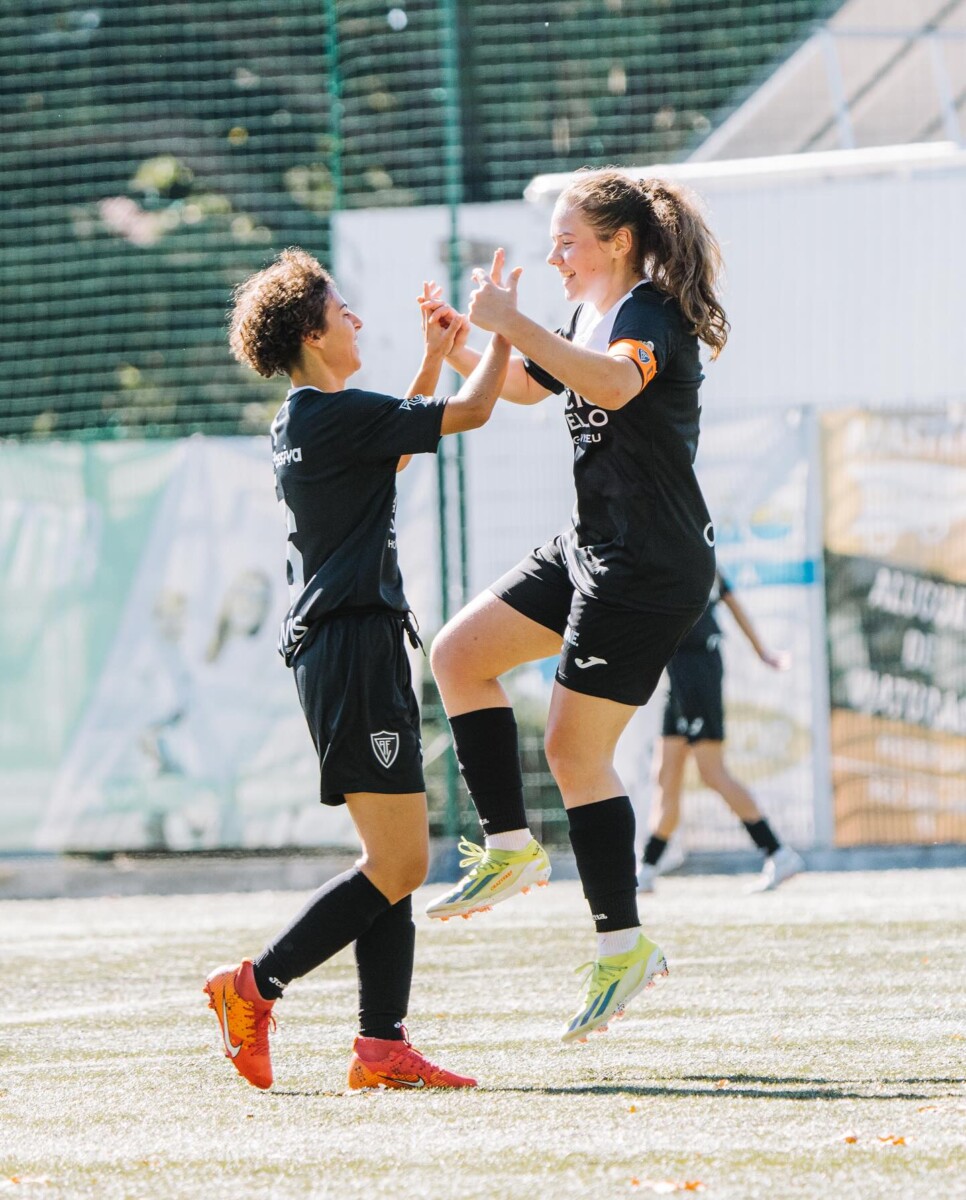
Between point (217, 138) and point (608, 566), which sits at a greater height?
point (217, 138)

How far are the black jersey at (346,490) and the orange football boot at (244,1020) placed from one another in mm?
794

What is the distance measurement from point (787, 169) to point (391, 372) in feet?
11.1

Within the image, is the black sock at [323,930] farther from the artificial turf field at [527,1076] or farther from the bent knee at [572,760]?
the bent knee at [572,760]

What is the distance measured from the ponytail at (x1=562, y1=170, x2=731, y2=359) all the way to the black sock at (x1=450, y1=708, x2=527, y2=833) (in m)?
1.04

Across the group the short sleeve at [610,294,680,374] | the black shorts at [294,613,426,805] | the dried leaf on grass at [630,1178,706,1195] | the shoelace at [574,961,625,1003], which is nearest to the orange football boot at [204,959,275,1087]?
the black shorts at [294,613,426,805]

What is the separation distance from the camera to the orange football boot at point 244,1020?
4.35 meters

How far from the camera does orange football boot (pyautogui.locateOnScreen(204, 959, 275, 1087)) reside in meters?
4.35

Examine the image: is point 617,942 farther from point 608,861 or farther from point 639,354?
point 639,354

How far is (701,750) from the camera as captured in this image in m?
9.23

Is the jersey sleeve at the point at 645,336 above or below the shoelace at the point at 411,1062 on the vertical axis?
above

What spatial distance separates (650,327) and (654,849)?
5341 millimetres

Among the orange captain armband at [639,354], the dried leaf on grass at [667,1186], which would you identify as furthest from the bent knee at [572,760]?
the dried leaf on grass at [667,1186]

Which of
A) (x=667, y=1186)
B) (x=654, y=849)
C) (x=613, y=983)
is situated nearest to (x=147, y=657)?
(x=654, y=849)

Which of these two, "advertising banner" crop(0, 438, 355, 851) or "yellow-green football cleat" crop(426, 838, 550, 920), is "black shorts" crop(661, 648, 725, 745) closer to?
"advertising banner" crop(0, 438, 355, 851)
